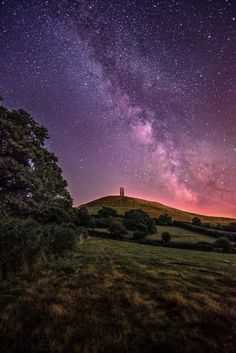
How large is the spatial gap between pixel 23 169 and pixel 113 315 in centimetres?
1235

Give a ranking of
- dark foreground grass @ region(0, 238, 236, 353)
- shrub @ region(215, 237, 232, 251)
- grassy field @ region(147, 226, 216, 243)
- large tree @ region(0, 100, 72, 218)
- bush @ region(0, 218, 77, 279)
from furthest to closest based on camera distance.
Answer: grassy field @ region(147, 226, 216, 243)
shrub @ region(215, 237, 232, 251)
large tree @ region(0, 100, 72, 218)
bush @ region(0, 218, 77, 279)
dark foreground grass @ region(0, 238, 236, 353)

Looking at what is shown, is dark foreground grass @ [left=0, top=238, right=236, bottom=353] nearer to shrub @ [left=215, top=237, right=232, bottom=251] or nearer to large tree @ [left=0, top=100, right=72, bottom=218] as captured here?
large tree @ [left=0, top=100, right=72, bottom=218]

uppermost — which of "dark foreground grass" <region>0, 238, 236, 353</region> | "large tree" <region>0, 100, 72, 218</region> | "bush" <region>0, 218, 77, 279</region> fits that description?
"large tree" <region>0, 100, 72, 218</region>

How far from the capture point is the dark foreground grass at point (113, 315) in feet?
15.1

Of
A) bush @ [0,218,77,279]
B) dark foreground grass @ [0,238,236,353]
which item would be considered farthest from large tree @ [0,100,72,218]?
dark foreground grass @ [0,238,236,353]

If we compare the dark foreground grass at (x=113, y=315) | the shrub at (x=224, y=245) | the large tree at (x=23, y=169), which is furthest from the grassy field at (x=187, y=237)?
the dark foreground grass at (x=113, y=315)

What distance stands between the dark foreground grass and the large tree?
7175 millimetres

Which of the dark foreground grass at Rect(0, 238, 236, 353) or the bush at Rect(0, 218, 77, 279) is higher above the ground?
the bush at Rect(0, 218, 77, 279)

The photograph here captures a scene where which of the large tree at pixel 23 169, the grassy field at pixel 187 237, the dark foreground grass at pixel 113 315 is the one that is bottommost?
the grassy field at pixel 187 237

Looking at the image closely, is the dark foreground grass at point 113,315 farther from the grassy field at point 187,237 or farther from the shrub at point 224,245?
the grassy field at point 187,237

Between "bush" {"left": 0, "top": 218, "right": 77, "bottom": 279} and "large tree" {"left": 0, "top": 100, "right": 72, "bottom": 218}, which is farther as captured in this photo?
"large tree" {"left": 0, "top": 100, "right": 72, "bottom": 218}

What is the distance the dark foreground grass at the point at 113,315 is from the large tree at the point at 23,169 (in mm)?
7175

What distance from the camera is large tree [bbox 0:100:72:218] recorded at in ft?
49.7

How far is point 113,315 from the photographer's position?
6035 mm
